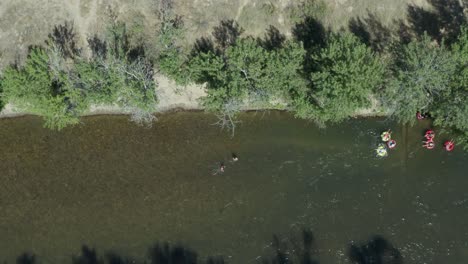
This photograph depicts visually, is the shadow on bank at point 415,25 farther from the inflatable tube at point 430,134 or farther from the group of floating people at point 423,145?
the inflatable tube at point 430,134

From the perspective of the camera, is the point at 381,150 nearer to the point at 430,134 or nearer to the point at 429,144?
the point at 429,144

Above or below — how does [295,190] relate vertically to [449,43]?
below

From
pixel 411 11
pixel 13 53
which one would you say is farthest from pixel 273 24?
pixel 13 53

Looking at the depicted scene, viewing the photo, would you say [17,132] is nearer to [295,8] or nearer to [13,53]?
[13,53]

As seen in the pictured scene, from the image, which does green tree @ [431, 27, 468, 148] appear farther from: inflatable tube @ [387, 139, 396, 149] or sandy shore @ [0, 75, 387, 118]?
sandy shore @ [0, 75, 387, 118]

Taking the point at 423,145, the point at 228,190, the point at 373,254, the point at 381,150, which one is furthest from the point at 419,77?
the point at 228,190
